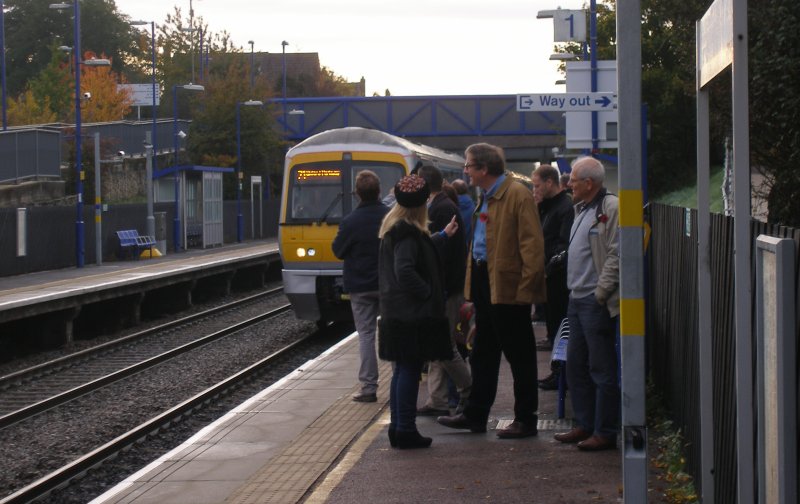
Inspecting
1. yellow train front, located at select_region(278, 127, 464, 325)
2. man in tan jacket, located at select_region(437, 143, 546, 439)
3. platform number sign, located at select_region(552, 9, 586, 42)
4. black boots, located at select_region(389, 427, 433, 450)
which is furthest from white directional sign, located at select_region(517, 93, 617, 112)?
black boots, located at select_region(389, 427, 433, 450)

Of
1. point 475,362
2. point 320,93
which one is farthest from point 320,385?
point 320,93

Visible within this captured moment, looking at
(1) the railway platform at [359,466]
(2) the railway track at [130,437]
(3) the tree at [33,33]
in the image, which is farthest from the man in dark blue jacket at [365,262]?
(3) the tree at [33,33]

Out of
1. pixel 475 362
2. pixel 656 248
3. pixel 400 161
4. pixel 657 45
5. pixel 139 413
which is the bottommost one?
pixel 139 413

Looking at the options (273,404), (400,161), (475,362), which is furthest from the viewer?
(400,161)

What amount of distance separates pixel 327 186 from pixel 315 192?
0.20 meters

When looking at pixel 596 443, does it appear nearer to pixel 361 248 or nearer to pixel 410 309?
pixel 410 309

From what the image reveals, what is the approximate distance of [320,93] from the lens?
80938 mm

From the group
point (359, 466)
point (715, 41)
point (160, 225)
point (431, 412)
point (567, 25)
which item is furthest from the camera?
point (160, 225)

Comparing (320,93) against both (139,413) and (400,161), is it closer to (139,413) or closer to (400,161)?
(400,161)

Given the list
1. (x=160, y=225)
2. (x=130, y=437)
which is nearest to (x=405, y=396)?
(x=130, y=437)

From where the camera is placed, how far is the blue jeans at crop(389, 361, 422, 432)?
26.2ft

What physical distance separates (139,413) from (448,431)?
5016 mm

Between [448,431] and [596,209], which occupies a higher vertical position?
[596,209]

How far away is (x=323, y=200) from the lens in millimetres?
18672
